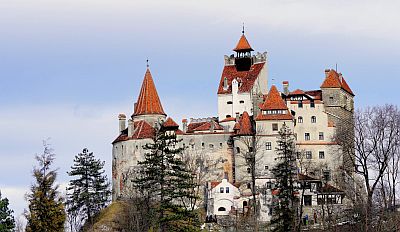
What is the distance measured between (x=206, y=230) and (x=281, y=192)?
18163 millimetres

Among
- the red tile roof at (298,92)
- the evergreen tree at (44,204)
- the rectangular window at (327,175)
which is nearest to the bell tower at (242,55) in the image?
the red tile roof at (298,92)

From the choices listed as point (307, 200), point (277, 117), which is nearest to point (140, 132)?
point (277, 117)

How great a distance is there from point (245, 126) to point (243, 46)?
48.2ft

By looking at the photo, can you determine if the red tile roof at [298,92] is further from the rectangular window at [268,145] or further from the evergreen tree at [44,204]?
the evergreen tree at [44,204]

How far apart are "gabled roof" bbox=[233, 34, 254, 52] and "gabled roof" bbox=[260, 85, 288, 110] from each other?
38.9 feet

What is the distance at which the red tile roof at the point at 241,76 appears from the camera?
10560 cm

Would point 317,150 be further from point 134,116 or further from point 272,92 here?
point 134,116

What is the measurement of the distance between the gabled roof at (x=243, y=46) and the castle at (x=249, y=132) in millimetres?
3134

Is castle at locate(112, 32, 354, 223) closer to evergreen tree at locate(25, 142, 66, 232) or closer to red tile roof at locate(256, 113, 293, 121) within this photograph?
red tile roof at locate(256, 113, 293, 121)

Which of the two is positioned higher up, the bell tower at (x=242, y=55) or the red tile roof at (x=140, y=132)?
the bell tower at (x=242, y=55)

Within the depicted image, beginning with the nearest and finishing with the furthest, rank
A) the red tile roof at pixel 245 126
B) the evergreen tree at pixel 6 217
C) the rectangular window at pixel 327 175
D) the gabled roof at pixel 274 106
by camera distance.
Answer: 1. the evergreen tree at pixel 6 217
2. the rectangular window at pixel 327 175
3. the gabled roof at pixel 274 106
4. the red tile roof at pixel 245 126

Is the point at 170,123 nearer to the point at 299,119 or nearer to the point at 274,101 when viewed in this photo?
the point at 274,101

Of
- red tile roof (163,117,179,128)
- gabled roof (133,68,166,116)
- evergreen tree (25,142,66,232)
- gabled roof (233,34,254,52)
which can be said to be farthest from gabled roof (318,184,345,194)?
evergreen tree (25,142,66,232)

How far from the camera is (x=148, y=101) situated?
350 feet
